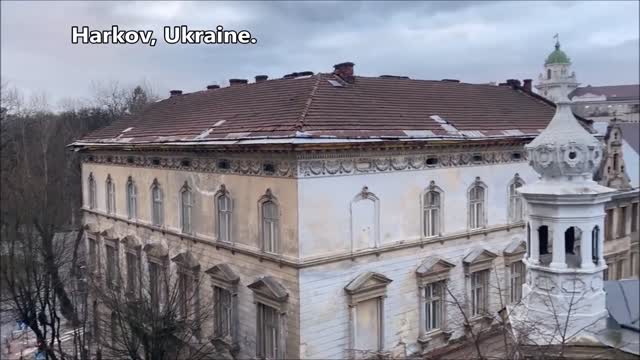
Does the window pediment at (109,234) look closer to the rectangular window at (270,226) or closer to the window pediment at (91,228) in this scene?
the window pediment at (91,228)

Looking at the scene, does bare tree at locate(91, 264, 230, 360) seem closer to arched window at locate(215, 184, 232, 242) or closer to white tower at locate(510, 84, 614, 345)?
arched window at locate(215, 184, 232, 242)

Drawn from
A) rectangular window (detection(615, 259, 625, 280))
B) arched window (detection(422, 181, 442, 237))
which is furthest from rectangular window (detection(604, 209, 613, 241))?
arched window (detection(422, 181, 442, 237))

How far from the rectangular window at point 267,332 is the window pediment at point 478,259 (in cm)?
692

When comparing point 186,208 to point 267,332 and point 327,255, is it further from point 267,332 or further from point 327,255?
point 327,255

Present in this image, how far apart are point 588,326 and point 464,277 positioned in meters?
10.4

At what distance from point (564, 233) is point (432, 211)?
28.8ft

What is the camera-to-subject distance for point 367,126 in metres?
17.1

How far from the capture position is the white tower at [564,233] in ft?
31.9

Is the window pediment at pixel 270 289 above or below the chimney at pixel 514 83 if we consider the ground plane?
below

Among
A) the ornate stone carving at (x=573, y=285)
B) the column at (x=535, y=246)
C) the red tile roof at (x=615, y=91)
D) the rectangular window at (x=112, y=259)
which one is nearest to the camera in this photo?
the ornate stone carving at (x=573, y=285)

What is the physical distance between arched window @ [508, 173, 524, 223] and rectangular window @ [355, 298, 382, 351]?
→ 7.07 metres

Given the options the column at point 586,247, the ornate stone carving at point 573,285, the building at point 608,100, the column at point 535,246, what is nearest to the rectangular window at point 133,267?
the column at point 535,246

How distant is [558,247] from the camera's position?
10.1 m

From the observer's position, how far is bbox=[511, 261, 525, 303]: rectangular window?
2141cm
